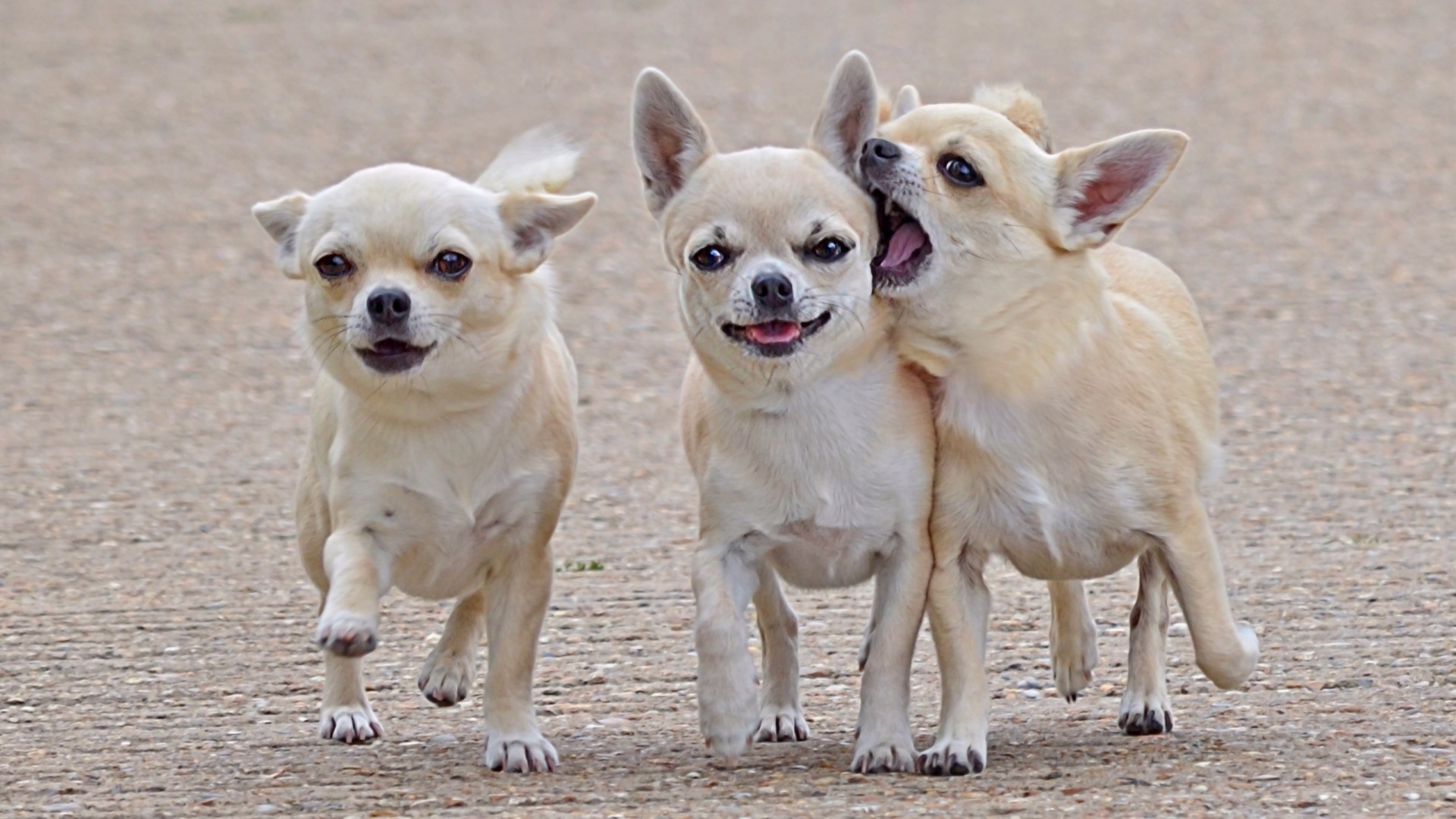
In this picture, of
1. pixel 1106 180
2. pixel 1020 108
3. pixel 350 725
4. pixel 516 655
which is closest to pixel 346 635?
pixel 516 655

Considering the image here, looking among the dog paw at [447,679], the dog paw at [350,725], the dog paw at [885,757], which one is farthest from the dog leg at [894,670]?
the dog paw at [350,725]

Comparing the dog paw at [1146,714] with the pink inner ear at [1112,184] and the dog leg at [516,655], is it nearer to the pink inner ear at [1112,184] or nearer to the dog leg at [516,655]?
the pink inner ear at [1112,184]

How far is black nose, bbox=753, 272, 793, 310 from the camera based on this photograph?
16.6 feet

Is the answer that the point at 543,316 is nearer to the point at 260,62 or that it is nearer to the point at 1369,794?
the point at 1369,794

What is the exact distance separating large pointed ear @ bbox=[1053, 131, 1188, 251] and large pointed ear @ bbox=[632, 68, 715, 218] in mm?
947

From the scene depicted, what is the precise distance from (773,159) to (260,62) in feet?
45.6


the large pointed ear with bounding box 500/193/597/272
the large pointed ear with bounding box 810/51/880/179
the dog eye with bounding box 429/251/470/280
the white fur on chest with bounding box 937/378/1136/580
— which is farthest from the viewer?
the large pointed ear with bounding box 500/193/597/272

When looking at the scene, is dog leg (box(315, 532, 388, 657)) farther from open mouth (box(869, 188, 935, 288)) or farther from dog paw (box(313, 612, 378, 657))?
open mouth (box(869, 188, 935, 288))

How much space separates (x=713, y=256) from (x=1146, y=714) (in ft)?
5.50

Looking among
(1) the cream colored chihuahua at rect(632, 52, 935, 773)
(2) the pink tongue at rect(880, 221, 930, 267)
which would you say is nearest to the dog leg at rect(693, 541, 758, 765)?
(1) the cream colored chihuahua at rect(632, 52, 935, 773)

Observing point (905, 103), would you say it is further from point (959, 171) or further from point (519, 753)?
point (519, 753)

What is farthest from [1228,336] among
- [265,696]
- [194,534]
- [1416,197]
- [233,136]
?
[233,136]

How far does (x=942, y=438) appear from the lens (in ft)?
17.9

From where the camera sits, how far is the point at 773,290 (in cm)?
504
